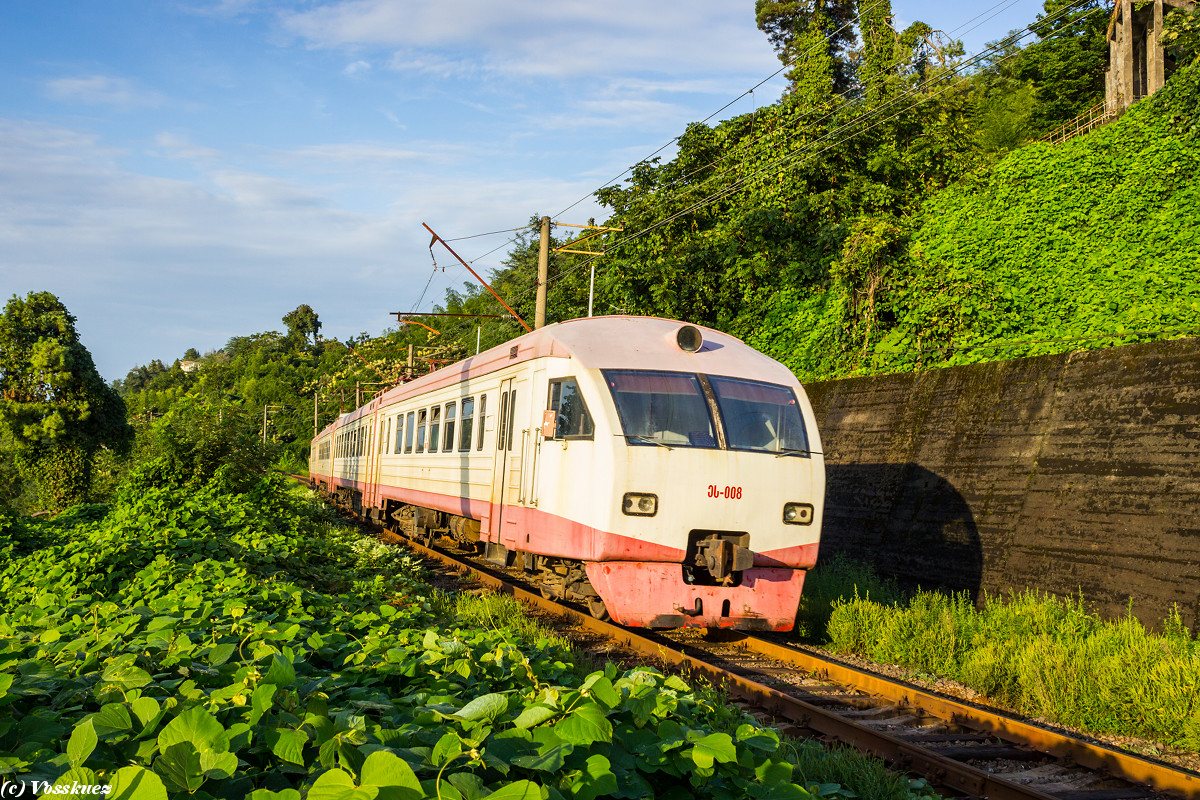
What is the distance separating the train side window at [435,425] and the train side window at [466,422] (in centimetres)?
152

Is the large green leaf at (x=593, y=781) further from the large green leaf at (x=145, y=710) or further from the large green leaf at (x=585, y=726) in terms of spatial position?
the large green leaf at (x=145, y=710)

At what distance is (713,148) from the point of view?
81.4 ft

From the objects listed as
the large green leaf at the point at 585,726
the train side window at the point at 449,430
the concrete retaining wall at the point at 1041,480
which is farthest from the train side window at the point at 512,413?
the large green leaf at the point at 585,726

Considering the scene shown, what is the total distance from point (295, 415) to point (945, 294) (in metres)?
64.1

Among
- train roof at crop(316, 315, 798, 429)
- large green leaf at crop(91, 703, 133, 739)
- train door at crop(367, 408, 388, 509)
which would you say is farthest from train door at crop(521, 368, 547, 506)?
train door at crop(367, 408, 388, 509)

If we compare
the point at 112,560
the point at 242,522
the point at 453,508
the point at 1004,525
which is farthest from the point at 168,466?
the point at 1004,525

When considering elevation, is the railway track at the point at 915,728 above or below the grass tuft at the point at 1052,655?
below

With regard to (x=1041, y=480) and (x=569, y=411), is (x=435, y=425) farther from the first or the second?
(x=1041, y=480)

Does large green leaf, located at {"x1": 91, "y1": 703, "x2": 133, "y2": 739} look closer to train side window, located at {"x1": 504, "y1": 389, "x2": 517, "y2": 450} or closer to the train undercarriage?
the train undercarriage

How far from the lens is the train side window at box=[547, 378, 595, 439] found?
25.6 feet

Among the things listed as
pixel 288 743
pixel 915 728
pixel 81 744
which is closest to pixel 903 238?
pixel 915 728

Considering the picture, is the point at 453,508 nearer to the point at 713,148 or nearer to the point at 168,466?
the point at 168,466

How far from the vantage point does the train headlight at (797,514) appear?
315 inches

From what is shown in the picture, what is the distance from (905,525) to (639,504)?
6.00 meters
